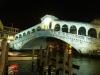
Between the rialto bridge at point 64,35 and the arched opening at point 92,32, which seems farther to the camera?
the arched opening at point 92,32

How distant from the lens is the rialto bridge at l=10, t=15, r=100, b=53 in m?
22.2

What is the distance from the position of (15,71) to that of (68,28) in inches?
619

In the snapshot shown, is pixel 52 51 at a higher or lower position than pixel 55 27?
lower

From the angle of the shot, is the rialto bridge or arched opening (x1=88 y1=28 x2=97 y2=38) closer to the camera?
the rialto bridge

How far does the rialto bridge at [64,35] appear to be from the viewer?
2225 centimetres

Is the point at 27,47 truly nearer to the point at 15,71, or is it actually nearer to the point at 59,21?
the point at 59,21

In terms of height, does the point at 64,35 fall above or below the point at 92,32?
below

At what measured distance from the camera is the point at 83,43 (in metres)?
22.3

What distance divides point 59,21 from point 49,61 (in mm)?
15028

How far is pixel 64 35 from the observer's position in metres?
22.2

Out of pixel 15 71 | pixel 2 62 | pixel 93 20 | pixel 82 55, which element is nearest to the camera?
pixel 2 62

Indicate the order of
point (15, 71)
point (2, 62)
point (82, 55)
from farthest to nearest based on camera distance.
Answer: point (82, 55)
point (15, 71)
point (2, 62)

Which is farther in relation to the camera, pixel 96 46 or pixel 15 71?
pixel 96 46

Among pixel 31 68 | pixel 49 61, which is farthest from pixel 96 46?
pixel 49 61
